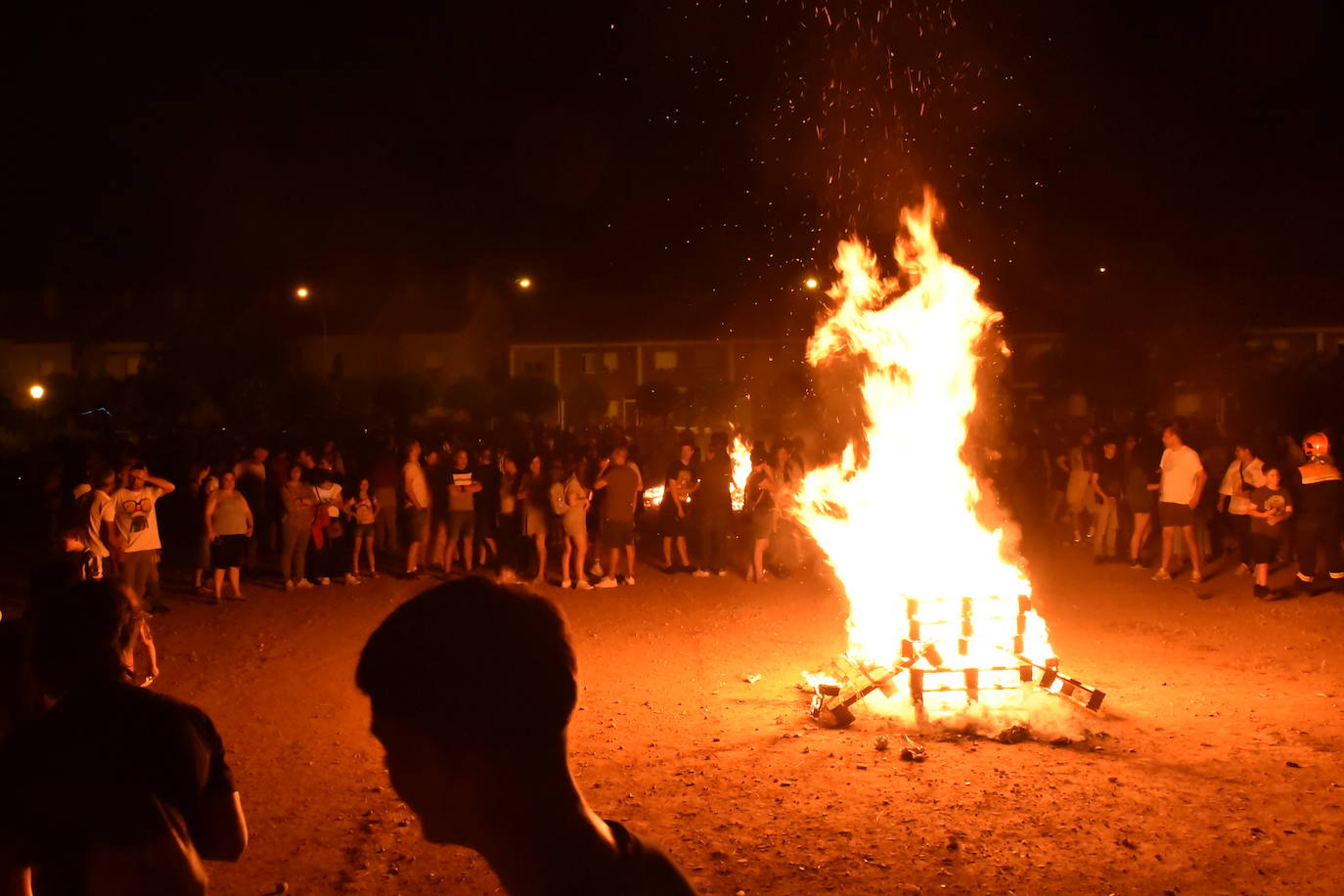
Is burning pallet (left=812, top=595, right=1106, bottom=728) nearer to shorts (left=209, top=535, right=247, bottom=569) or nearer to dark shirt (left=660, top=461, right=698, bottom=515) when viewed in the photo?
dark shirt (left=660, top=461, right=698, bottom=515)

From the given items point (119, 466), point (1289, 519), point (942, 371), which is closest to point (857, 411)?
point (1289, 519)

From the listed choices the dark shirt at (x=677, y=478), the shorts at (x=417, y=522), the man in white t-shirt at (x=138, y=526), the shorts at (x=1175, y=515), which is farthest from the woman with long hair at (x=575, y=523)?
the shorts at (x=1175, y=515)

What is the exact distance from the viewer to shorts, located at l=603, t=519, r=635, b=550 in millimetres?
13766

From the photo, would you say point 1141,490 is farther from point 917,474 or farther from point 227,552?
Result: point 227,552

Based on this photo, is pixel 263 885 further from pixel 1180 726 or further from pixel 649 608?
pixel 649 608

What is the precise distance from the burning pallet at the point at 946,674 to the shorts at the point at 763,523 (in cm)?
560

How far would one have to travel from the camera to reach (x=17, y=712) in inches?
135

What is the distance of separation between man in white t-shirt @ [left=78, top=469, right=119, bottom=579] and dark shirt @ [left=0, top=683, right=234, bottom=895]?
737cm

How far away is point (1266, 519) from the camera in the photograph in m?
12.1

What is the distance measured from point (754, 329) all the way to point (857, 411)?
1722cm

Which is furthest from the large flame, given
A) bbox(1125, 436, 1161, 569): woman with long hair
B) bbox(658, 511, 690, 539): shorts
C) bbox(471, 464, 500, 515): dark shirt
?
bbox(471, 464, 500, 515): dark shirt

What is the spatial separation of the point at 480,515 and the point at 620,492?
2.12m

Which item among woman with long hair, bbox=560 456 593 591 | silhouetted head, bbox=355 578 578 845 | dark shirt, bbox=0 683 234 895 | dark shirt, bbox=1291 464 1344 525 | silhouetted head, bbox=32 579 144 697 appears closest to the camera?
silhouetted head, bbox=355 578 578 845

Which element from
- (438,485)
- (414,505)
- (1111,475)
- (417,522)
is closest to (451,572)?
(417,522)
